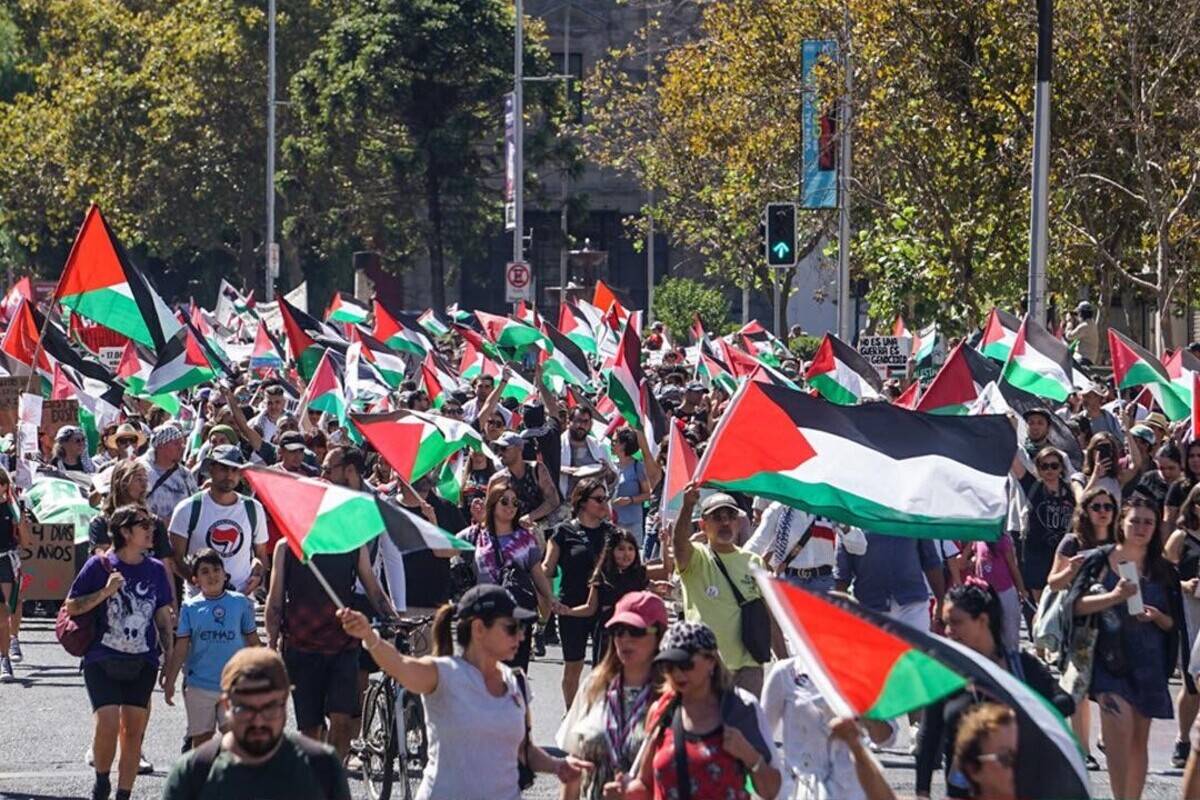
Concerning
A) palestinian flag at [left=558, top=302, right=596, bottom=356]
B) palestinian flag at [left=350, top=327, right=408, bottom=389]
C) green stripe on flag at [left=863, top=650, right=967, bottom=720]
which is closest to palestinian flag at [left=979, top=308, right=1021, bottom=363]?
palestinian flag at [left=350, top=327, right=408, bottom=389]

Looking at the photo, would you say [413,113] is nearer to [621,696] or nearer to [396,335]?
[396,335]

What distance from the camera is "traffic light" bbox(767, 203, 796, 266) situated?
77.6 feet

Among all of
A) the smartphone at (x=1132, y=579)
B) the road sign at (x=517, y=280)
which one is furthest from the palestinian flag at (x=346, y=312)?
the smartphone at (x=1132, y=579)

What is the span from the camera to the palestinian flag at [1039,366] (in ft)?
59.8

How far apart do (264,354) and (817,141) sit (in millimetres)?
7918

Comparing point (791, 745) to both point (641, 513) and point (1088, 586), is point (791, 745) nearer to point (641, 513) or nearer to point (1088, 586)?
point (1088, 586)

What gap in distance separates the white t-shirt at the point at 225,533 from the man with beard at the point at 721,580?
237cm

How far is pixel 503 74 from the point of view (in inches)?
2190

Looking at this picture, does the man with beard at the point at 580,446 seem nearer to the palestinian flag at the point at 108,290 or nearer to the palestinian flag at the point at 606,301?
the palestinian flag at the point at 108,290

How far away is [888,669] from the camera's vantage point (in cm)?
585

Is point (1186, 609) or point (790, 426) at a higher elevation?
point (790, 426)

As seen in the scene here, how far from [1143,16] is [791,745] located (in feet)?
58.9

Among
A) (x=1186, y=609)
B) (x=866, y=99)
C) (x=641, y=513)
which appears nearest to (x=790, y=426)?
(x=1186, y=609)

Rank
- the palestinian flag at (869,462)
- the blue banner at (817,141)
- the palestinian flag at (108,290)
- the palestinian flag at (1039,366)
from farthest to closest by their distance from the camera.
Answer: the blue banner at (817,141) < the palestinian flag at (1039,366) < the palestinian flag at (108,290) < the palestinian flag at (869,462)
